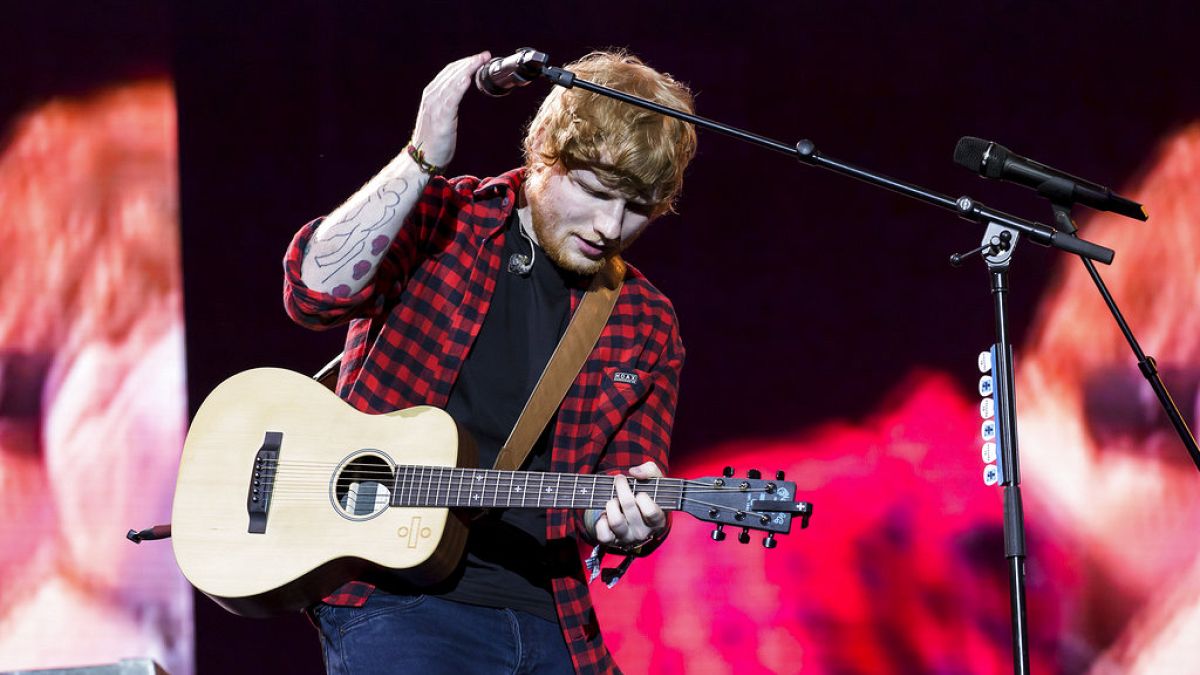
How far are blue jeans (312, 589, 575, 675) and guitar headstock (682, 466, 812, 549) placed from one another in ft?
1.51

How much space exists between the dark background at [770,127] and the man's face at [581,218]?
59.3 inches

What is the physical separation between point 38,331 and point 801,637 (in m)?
2.71

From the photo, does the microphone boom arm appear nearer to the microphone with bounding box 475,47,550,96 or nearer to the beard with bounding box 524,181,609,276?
the microphone with bounding box 475,47,550,96

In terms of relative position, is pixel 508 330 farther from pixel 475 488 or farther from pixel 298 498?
pixel 298 498

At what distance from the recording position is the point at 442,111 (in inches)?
97.6

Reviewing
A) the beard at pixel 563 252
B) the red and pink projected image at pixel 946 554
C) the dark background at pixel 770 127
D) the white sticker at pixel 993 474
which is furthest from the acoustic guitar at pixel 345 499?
the red and pink projected image at pixel 946 554

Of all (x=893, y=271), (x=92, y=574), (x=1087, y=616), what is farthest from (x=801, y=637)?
(x=92, y=574)

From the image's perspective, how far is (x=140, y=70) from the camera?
4.12m

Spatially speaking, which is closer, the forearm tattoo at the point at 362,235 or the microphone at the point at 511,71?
the microphone at the point at 511,71

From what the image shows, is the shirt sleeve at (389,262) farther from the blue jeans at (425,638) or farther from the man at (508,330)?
the blue jeans at (425,638)

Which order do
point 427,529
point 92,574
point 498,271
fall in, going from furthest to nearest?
point 92,574
point 498,271
point 427,529

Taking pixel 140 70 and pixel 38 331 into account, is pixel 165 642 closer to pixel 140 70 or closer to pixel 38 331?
pixel 38 331

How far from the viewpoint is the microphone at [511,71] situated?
2221mm

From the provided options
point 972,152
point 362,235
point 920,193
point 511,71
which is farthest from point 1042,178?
point 362,235
